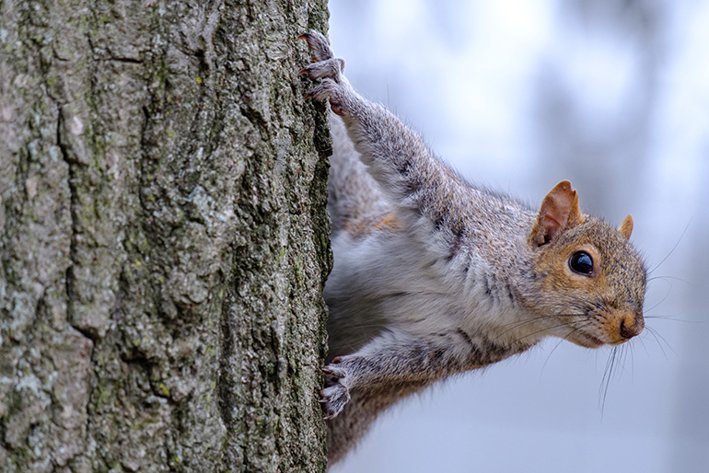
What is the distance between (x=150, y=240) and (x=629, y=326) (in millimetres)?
1472

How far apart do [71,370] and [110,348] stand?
69mm

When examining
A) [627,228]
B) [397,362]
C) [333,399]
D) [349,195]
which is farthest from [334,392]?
[627,228]

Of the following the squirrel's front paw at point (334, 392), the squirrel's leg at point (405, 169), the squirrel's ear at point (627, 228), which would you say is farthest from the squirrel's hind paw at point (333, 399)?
the squirrel's ear at point (627, 228)

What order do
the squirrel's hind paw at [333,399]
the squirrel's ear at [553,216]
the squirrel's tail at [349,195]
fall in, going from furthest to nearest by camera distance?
the squirrel's tail at [349,195] < the squirrel's ear at [553,216] < the squirrel's hind paw at [333,399]

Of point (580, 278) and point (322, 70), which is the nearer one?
point (322, 70)

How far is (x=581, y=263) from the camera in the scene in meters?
2.56

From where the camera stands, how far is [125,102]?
145 cm

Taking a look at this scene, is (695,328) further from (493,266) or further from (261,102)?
(261,102)

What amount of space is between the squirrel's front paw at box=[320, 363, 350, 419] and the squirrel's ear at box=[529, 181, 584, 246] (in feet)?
2.40

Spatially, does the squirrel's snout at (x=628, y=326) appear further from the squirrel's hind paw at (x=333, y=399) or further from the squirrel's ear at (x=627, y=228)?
the squirrel's hind paw at (x=333, y=399)

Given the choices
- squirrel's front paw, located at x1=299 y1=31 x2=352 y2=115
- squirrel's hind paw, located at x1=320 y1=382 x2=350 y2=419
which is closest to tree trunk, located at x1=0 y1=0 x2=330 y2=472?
squirrel's front paw, located at x1=299 y1=31 x2=352 y2=115

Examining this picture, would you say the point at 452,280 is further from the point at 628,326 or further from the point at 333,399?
the point at 333,399

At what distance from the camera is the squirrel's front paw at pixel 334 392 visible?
6.56 ft

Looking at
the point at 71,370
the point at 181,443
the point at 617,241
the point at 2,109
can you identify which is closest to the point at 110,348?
the point at 71,370
